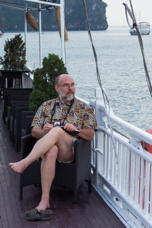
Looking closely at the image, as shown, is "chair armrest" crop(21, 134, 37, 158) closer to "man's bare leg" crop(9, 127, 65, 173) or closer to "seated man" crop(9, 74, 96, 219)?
"seated man" crop(9, 74, 96, 219)

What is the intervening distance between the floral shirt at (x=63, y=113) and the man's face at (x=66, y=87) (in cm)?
7

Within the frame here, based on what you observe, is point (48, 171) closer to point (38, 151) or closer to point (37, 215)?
point (38, 151)

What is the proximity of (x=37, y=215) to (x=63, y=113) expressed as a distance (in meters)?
0.90

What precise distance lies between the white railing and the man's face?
0.98 feet

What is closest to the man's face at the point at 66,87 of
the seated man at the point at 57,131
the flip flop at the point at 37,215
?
the seated man at the point at 57,131

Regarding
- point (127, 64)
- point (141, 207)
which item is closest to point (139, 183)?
point (141, 207)

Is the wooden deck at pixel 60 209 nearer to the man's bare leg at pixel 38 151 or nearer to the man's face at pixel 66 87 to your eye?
the man's bare leg at pixel 38 151

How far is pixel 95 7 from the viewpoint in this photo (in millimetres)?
93938

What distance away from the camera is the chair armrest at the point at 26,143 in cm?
399

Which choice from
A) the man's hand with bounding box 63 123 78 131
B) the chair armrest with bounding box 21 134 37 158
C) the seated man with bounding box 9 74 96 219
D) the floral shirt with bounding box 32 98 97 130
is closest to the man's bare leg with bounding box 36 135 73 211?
the seated man with bounding box 9 74 96 219

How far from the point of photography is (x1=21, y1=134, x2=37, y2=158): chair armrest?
3991 millimetres

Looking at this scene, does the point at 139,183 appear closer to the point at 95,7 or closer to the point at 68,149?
the point at 68,149

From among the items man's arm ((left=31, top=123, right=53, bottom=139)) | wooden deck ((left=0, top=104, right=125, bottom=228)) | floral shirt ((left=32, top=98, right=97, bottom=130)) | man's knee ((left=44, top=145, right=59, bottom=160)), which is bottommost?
wooden deck ((left=0, top=104, right=125, bottom=228))

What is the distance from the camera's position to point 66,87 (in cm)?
392
